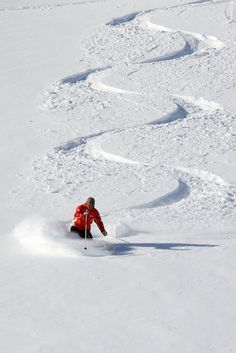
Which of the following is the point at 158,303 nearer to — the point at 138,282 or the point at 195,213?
the point at 138,282

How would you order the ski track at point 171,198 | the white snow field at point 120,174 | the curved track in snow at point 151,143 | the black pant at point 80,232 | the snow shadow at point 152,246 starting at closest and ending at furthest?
the white snow field at point 120,174 → the snow shadow at point 152,246 → the black pant at point 80,232 → the ski track at point 171,198 → the curved track in snow at point 151,143

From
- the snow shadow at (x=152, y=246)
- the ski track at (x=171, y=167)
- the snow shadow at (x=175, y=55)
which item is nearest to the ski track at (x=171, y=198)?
the ski track at (x=171, y=167)

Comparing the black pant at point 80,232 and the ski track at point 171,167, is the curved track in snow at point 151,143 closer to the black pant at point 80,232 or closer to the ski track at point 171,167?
the ski track at point 171,167

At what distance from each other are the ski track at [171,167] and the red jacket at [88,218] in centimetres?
208

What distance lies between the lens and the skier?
12742 millimetres

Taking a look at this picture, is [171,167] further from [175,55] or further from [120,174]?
[175,55]

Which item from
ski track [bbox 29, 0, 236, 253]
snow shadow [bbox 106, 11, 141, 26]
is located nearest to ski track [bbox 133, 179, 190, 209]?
ski track [bbox 29, 0, 236, 253]

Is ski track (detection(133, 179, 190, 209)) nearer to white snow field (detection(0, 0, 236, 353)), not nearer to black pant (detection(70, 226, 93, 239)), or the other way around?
white snow field (detection(0, 0, 236, 353))

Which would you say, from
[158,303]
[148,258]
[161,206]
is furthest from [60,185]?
[158,303]

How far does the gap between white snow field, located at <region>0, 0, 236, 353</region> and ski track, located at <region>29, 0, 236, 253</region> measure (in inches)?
1.8

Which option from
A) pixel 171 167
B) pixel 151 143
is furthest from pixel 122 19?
pixel 171 167

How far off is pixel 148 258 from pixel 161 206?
300cm

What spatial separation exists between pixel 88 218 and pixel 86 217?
0.05 meters

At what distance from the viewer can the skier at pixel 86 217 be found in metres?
12.7
